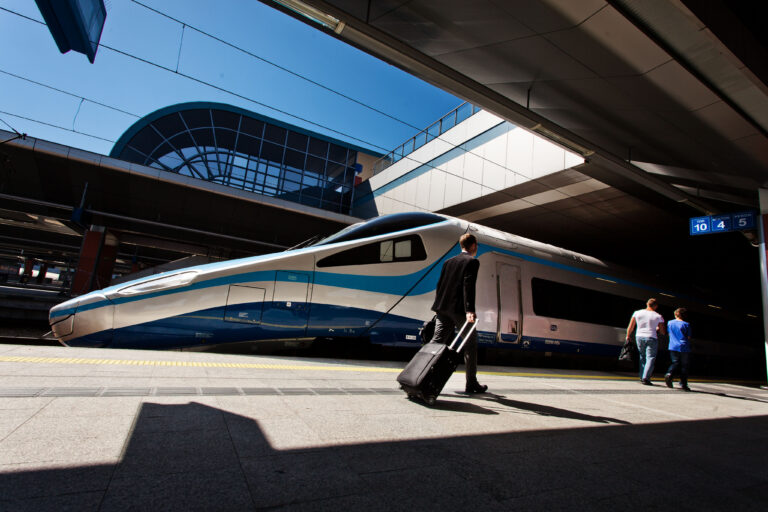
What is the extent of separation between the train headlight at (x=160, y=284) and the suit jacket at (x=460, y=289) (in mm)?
3476

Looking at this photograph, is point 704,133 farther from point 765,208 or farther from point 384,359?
point 384,359

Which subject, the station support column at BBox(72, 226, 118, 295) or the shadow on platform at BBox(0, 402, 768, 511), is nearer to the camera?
the shadow on platform at BBox(0, 402, 768, 511)

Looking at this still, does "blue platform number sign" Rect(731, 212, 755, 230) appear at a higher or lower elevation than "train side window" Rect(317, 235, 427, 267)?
higher

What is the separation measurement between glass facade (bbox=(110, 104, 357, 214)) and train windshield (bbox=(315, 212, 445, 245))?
18.3 meters

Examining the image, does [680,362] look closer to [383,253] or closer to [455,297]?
[383,253]

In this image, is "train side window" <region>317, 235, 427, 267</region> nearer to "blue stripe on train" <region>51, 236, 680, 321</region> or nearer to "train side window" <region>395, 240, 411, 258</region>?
"train side window" <region>395, 240, 411, 258</region>

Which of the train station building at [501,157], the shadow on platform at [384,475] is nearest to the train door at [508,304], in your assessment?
the train station building at [501,157]

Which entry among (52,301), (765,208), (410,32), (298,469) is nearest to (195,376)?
(298,469)

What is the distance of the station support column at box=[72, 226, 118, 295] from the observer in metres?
16.8

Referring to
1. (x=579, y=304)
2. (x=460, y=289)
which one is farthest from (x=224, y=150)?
(x=460, y=289)

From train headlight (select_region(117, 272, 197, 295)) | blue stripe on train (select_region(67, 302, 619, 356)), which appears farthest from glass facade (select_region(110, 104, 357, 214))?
blue stripe on train (select_region(67, 302, 619, 356))

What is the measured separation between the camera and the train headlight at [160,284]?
5012mm

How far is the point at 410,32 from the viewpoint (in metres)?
5.72

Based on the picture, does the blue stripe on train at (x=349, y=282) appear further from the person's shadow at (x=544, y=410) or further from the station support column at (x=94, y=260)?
the station support column at (x=94, y=260)
